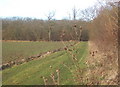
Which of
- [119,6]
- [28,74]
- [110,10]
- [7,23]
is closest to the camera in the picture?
[119,6]

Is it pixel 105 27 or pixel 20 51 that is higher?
pixel 105 27

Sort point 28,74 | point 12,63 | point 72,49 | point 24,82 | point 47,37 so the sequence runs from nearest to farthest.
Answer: point 72,49 < point 24,82 < point 28,74 < point 12,63 < point 47,37

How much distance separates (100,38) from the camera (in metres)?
14.1

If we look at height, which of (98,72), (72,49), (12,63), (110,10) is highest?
(110,10)

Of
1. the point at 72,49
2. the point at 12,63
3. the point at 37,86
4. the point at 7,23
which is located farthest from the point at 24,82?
the point at 7,23

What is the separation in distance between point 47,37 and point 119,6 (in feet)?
125

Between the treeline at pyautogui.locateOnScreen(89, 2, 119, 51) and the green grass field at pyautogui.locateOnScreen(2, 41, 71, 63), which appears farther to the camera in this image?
the green grass field at pyautogui.locateOnScreen(2, 41, 71, 63)

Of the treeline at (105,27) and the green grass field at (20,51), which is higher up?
the treeline at (105,27)

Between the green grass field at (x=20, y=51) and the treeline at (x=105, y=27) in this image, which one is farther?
the green grass field at (x=20, y=51)

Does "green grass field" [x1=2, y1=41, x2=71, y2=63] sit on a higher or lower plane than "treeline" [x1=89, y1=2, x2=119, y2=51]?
lower

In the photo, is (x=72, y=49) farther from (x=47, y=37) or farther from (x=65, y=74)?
(x=47, y=37)

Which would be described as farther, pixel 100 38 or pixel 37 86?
pixel 100 38

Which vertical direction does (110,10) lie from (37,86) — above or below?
above

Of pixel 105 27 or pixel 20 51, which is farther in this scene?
pixel 20 51
